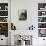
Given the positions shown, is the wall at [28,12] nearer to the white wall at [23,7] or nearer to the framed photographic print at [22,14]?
the white wall at [23,7]

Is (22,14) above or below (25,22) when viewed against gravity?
above

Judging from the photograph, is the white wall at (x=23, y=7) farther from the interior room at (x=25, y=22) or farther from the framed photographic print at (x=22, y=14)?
the framed photographic print at (x=22, y=14)

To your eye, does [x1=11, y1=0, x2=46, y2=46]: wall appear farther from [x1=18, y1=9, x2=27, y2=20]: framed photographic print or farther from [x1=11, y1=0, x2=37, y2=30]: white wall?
[x1=18, y1=9, x2=27, y2=20]: framed photographic print

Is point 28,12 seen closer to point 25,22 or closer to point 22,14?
point 22,14

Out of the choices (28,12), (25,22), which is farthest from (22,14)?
(25,22)

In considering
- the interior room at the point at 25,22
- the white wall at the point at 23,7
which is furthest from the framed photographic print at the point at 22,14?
the white wall at the point at 23,7

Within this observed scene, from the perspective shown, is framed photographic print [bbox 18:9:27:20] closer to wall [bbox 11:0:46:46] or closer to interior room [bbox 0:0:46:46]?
interior room [bbox 0:0:46:46]

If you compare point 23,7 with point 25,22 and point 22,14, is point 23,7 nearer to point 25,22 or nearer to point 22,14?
point 22,14

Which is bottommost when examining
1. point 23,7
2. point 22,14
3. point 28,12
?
point 22,14

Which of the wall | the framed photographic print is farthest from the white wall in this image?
the framed photographic print

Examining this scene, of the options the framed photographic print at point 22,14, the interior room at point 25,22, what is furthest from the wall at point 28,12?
the framed photographic print at point 22,14

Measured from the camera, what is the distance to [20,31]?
19.9 feet

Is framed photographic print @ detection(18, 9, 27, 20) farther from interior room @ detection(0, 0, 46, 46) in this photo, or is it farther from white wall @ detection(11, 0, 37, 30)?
white wall @ detection(11, 0, 37, 30)

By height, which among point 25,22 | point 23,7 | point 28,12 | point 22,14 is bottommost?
point 25,22
